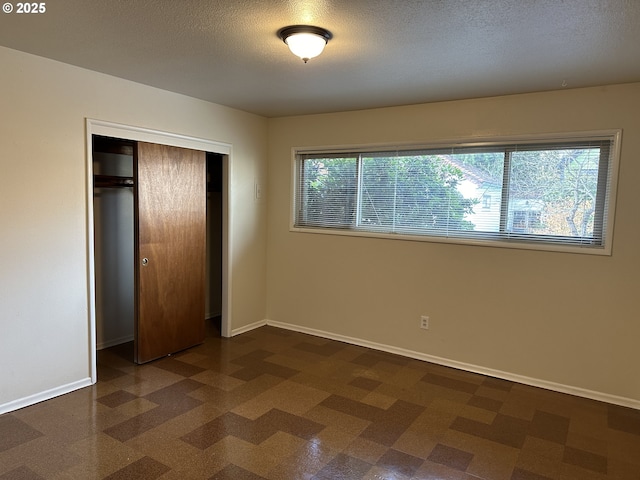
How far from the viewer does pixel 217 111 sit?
443 centimetres

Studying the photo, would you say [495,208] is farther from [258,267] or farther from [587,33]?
[258,267]

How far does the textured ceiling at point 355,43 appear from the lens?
2168 mm

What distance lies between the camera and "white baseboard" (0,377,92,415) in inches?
119

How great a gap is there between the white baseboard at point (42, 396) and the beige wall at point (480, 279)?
2.27 metres

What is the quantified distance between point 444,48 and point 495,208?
1.67 metres

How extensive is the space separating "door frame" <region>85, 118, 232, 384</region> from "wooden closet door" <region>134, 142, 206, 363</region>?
8 centimetres

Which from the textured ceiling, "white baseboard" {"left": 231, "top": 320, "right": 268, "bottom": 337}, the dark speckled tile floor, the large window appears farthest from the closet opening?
the large window

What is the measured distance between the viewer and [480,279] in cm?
392

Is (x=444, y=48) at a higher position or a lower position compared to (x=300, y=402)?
higher

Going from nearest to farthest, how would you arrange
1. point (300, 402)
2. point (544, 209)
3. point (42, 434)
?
→ point (42, 434), point (300, 402), point (544, 209)

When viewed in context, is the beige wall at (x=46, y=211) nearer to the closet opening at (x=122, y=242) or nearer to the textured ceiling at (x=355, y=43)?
the textured ceiling at (x=355, y=43)

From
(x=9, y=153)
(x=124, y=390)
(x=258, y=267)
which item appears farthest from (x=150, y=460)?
(x=258, y=267)

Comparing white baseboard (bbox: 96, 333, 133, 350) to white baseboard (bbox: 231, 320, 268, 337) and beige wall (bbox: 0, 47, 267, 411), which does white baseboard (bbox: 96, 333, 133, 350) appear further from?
white baseboard (bbox: 231, 320, 268, 337)

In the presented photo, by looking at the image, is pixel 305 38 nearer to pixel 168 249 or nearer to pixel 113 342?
pixel 168 249
